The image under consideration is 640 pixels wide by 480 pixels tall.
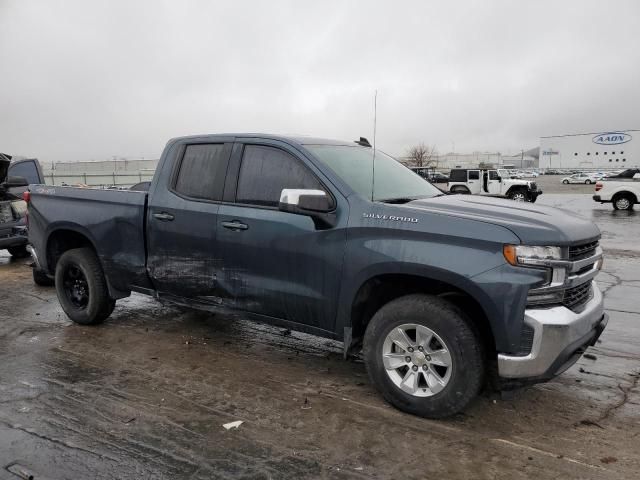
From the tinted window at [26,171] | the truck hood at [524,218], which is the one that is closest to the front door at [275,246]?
the truck hood at [524,218]

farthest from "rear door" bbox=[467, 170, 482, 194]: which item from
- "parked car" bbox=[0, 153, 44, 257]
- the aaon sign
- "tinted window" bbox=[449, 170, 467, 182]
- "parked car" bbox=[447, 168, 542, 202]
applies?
the aaon sign

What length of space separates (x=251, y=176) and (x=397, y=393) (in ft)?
6.81

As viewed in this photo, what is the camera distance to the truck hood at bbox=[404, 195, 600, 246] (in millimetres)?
3206

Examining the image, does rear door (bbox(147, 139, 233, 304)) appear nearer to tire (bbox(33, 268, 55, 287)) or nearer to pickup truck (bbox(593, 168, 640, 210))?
tire (bbox(33, 268, 55, 287))

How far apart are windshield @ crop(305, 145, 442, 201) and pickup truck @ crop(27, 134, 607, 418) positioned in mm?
19

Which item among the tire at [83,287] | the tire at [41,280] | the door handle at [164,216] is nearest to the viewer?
the door handle at [164,216]

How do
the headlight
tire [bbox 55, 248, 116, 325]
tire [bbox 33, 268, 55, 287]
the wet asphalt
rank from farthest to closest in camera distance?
tire [bbox 33, 268, 55, 287]
tire [bbox 55, 248, 116, 325]
the headlight
the wet asphalt

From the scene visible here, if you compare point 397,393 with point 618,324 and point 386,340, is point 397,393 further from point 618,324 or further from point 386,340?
point 618,324

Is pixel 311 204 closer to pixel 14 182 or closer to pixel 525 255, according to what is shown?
pixel 525 255

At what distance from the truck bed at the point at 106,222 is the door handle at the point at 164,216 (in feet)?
0.65

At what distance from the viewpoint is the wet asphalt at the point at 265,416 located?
10.0ft

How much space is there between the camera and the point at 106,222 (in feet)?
17.1

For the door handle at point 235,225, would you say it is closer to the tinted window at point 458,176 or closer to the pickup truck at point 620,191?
the pickup truck at point 620,191

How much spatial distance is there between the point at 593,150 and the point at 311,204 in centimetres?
10853
